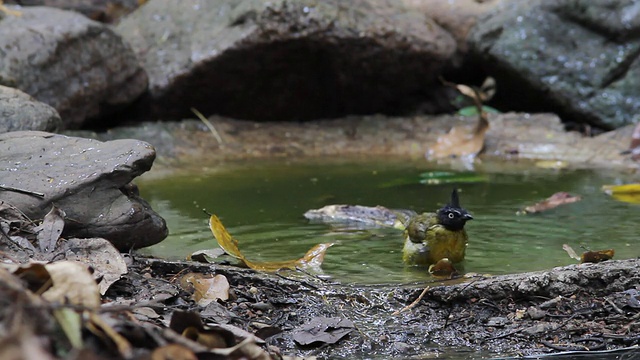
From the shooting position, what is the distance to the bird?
15.6 ft

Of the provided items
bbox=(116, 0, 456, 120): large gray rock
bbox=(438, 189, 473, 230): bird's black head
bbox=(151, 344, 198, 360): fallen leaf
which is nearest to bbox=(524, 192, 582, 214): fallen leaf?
bbox=(438, 189, 473, 230): bird's black head

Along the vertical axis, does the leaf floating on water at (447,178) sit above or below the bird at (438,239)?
below

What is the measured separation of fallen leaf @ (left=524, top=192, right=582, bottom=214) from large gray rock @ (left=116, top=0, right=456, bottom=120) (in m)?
3.89

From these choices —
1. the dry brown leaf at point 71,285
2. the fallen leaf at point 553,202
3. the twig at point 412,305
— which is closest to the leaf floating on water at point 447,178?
the fallen leaf at point 553,202

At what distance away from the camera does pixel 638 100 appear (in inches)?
406

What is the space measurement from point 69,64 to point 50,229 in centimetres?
520

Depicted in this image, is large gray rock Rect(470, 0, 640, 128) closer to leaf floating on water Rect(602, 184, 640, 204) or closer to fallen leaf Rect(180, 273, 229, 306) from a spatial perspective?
leaf floating on water Rect(602, 184, 640, 204)

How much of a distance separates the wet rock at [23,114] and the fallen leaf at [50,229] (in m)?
1.76

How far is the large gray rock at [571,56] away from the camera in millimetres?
10398

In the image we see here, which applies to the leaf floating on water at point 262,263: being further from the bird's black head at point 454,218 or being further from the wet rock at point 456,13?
the wet rock at point 456,13

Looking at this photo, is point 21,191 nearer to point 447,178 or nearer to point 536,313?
point 536,313

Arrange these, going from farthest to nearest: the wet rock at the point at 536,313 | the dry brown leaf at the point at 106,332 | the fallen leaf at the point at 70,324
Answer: the wet rock at the point at 536,313 → the dry brown leaf at the point at 106,332 → the fallen leaf at the point at 70,324

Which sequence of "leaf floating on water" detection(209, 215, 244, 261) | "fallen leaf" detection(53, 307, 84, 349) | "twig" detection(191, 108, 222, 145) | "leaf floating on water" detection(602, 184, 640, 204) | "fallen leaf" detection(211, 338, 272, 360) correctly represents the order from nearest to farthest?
"fallen leaf" detection(53, 307, 84, 349)
"fallen leaf" detection(211, 338, 272, 360)
"leaf floating on water" detection(209, 215, 244, 261)
"leaf floating on water" detection(602, 184, 640, 204)
"twig" detection(191, 108, 222, 145)

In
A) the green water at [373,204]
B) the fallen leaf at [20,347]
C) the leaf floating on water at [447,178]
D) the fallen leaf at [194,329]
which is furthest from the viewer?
the leaf floating on water at [447,178]
